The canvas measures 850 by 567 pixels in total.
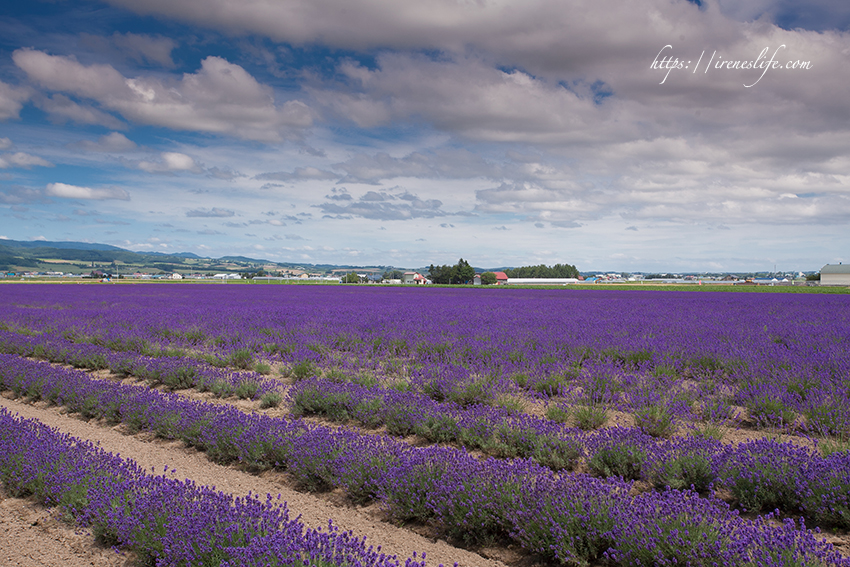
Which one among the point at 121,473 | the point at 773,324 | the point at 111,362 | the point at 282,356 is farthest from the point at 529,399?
the point at 773,324

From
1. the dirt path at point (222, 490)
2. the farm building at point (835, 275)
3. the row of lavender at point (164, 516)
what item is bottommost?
the dirt path at point (222, 490)

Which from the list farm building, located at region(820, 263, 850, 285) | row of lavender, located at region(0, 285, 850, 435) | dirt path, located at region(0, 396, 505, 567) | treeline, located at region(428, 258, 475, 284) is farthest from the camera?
treeline, located at region(428, 258, 475, 284)

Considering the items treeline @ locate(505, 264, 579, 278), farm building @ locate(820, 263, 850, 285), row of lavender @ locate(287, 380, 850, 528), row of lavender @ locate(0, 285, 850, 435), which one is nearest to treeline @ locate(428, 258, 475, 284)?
treeline @ locate(505, 264, 579, 278)

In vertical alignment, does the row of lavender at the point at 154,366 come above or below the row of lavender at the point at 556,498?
below

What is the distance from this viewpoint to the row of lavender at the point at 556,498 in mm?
2412

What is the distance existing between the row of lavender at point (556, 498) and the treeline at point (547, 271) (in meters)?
118

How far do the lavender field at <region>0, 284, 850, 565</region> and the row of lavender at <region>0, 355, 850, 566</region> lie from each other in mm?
14

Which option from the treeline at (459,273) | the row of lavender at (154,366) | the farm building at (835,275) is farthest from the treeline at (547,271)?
the row of lavender at (154,366)

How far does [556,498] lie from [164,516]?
244 cm

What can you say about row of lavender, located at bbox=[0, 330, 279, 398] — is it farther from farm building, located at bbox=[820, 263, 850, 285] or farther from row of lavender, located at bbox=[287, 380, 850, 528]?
farm building, located at bbox=[820, 263, 850, 285]

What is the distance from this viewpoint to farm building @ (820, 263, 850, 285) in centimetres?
6975

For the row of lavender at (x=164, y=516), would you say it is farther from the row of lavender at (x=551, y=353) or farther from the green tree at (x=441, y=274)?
the green tree at (x=441, y=274)

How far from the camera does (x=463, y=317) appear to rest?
45.0 ft

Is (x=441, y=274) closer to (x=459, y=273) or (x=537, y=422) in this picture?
(x=459, y=273)
